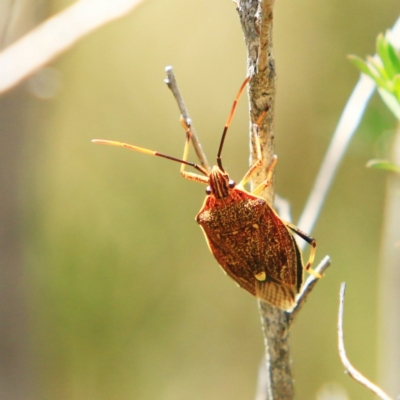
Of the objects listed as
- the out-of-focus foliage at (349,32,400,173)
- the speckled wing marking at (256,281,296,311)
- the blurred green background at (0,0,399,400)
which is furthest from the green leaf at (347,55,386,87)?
the blurred green background at (0,0,399,400)

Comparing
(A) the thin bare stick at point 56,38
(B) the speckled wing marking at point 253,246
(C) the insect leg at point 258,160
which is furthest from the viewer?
(A) the thin bare stick at point 56,38

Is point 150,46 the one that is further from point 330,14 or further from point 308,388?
point 308,388

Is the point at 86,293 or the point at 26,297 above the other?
the point at 86,293

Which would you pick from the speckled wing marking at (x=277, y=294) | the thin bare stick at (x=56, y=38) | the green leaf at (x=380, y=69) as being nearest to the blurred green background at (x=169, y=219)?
the thin bare stick at (x=56, y=38)

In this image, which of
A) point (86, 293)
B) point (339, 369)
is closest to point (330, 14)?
point (339, 369)

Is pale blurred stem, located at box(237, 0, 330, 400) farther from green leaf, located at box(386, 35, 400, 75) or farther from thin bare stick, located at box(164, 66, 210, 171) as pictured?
green leaf, located at box(386, 35, 400, 75)

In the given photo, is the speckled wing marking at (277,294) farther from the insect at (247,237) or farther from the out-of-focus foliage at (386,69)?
the out-of-focus foliage at (386,69)
